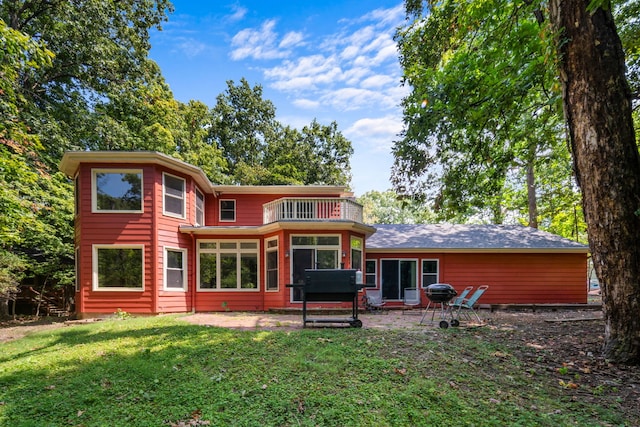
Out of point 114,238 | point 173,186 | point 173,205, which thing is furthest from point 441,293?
point 114,238

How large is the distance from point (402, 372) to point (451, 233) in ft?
38.4

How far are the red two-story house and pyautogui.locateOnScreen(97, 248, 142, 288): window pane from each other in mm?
31

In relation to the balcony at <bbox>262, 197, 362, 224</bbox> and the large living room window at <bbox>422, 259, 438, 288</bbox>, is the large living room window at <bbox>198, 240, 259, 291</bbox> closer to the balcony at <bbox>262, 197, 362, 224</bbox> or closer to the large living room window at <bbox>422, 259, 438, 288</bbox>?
the balcony at <bbox>262, 197, 362, 224</bbox>

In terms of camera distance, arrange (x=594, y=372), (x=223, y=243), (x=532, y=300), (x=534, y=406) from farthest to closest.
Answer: (x=532, y=300)
(x=223, y=243)
(x=594, y=372)
(x=534, y=406)

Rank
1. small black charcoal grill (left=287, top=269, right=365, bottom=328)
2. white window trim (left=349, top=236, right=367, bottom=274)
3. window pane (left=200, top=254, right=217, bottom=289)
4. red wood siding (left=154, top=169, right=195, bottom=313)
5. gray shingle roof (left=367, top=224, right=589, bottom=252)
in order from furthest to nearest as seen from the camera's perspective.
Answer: gray shingle roof (left=367, top=224, right=589, bottom=252)
window pane (left=200, top=254, right=217, bottom=289)
white window trim (left=349, top=236, right=367, bottom=274)
red wood siding (left=154, top=169, right=195, bottom=313)
small black charcoal grill (left=287, top=269, right=365, bottom=328)

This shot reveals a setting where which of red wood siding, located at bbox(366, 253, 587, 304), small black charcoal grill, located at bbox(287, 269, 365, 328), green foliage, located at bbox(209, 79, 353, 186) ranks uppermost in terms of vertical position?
green foliage, located at bbox(209, 79, 353, 186)

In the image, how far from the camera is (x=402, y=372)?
4223 mm

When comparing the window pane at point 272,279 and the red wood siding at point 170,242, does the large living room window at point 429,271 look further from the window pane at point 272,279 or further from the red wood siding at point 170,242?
the red wood siding at point 170,242

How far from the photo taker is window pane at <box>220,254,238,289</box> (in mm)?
11688

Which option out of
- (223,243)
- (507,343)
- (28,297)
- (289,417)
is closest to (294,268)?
(223,243)

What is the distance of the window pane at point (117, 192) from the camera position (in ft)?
33.2

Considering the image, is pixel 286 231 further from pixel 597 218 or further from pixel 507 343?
pixel 597 218

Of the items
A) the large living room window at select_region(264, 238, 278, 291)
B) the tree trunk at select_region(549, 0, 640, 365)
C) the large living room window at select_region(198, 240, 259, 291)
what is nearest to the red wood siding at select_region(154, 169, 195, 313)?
the large living room window at select_region(198, 240, 259, 291)

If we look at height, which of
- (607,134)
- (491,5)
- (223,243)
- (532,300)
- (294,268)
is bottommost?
(532,300)
